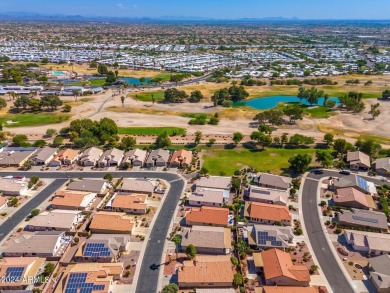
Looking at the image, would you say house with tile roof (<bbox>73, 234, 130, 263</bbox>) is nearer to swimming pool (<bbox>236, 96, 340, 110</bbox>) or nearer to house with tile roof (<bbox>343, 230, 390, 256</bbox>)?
house with tile roof (<bbox>343, 230, 390, 256</bbox>)

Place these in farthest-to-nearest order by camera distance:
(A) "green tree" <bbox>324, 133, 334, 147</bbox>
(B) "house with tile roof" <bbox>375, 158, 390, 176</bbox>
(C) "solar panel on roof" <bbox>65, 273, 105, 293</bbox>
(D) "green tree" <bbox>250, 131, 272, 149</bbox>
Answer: (A) "green tree" <bbox>324, 133, 334, 147</bbox> → (D) "green tree" <bbox>250, 131, 272, 149</bbox> → (B) "house with tile roof" <bbox>375, 158, 390, 176</bbox> → (C) "solar panel on roof" <bbox>65, 273, 105, 293</bbox>

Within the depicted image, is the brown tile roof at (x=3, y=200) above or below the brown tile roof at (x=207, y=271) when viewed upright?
below

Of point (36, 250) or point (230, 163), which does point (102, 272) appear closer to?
point (36, 250)

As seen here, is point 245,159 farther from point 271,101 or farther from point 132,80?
point 132,80

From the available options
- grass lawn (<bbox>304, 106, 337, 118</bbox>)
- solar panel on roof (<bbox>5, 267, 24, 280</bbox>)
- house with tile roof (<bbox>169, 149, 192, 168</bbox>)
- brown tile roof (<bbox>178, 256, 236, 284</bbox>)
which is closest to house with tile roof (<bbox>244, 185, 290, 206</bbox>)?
house with tile roof (<bbox>169, 149, 192, 168</bbox>)

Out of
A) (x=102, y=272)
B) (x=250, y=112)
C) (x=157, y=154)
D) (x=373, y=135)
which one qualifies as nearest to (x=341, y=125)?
(x=373, y=135)

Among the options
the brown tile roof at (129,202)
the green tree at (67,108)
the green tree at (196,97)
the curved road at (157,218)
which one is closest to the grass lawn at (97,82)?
the green tree at (67,108)

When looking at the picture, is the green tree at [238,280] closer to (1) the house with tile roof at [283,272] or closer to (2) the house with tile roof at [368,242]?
(1) the house with tile roof at [283,272]
